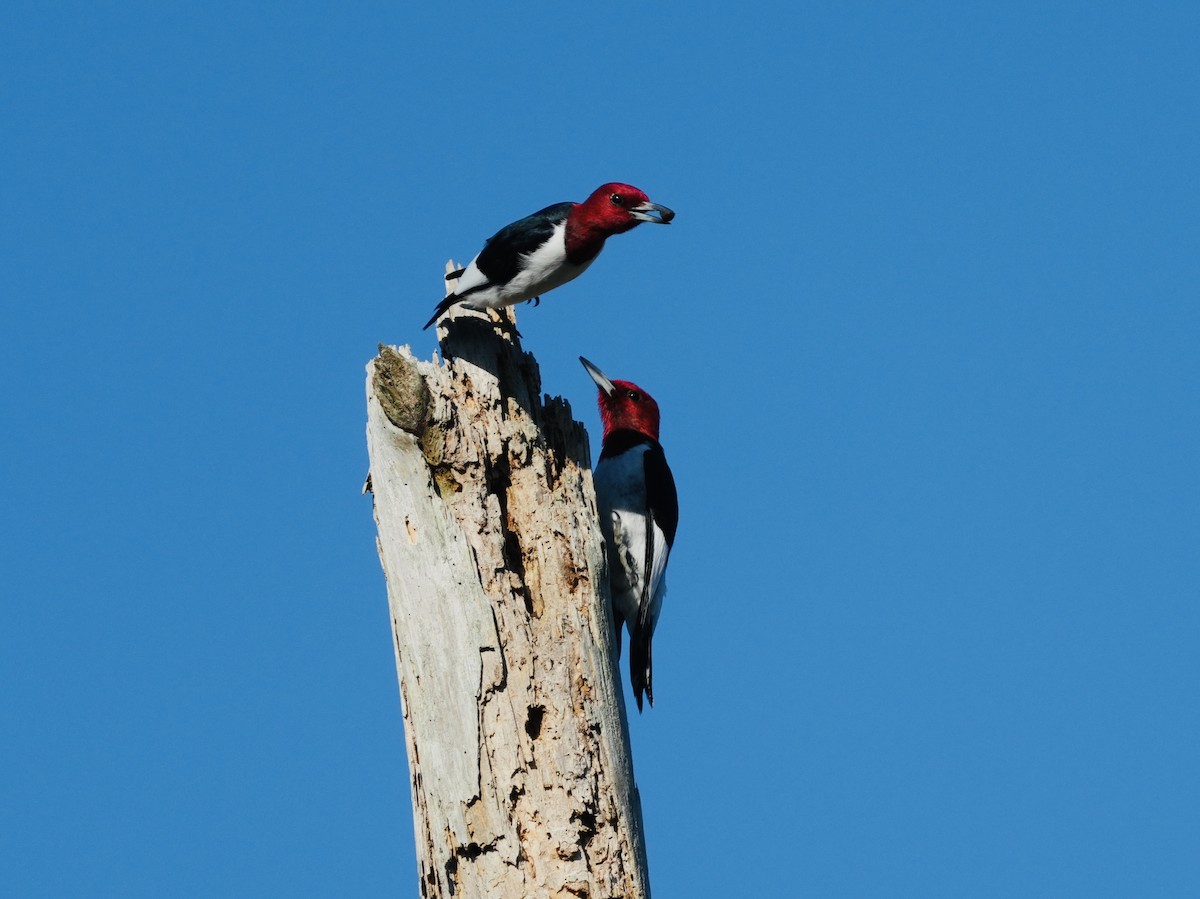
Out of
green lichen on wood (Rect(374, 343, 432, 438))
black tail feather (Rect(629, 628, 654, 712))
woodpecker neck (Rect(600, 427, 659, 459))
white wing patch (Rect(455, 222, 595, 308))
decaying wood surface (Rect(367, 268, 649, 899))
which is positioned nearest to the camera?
decaying wood surface (Rect(367, 268, 649, 899))

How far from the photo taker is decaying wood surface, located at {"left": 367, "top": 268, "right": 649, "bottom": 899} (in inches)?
174

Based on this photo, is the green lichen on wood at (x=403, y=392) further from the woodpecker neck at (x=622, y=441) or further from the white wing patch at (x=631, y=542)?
the woodpecker neck at (x=622, y=441)

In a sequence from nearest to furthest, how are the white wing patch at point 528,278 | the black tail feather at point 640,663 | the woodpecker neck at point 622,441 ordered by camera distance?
the white wing patch at point 528,278 < the black tail feather at point 640,663 < the woodpecker neck at point 622,441

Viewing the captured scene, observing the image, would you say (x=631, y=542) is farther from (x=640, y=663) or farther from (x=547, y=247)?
(x=547, y=247)

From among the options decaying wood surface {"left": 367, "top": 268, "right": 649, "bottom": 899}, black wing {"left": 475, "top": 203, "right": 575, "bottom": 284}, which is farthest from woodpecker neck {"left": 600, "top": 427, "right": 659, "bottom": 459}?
decaying wood surface {"left": 367, "top": 268, "right": 649, "bottom": 899}

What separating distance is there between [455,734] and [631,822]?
26.5 inches

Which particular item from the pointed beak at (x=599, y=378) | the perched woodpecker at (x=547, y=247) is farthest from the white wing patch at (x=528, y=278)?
the pointed beak at (x=599, y=378)

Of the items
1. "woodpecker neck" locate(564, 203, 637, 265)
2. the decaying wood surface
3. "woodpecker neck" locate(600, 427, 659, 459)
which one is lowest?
the decaying wood surface

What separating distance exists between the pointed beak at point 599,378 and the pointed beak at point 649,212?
3.69 ft

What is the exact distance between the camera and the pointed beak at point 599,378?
6434 millimetres

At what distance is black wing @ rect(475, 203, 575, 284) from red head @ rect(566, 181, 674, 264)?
0.31 feet

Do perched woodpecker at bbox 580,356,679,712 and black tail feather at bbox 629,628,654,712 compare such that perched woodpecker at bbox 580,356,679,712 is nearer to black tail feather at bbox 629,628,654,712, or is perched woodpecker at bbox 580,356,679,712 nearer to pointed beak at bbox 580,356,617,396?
black tail feather at bbox 629,628,654,712

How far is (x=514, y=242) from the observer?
5.38m

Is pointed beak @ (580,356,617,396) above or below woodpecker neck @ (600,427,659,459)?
above
